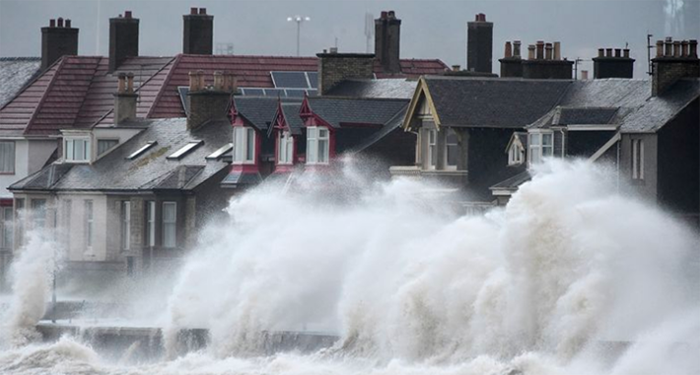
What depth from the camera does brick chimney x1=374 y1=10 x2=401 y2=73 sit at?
91.7 meters

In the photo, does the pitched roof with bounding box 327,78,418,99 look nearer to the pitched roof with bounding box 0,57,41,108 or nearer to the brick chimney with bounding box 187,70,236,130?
the brick chimney with bounding box 187,70,236,130

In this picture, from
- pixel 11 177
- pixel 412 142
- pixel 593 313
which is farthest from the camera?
pixel 11 177

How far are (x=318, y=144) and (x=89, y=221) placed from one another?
1240 cm

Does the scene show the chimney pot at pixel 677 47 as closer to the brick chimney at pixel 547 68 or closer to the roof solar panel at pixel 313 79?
the brick chimney at pixel 547 68

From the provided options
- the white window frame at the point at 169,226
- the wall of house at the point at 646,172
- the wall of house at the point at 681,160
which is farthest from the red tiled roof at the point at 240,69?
the wall of house at the point at 681,160

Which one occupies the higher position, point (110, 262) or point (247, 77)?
point (247, 77)

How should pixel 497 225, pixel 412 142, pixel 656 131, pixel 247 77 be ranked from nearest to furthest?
pixel 497 225
pixel 656 131
pixel 412 142
pixel 247 77

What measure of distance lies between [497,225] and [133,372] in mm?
10343

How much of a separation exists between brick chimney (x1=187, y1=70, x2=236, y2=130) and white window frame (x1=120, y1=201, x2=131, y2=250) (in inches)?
140

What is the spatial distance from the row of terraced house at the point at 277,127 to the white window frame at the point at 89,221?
0.23 feet

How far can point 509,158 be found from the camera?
63.8 metres

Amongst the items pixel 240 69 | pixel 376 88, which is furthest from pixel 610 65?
pixel 240 69

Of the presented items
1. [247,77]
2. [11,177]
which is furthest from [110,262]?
[247,77]

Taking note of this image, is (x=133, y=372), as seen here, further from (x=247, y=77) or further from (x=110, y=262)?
(x=247, y=77)
